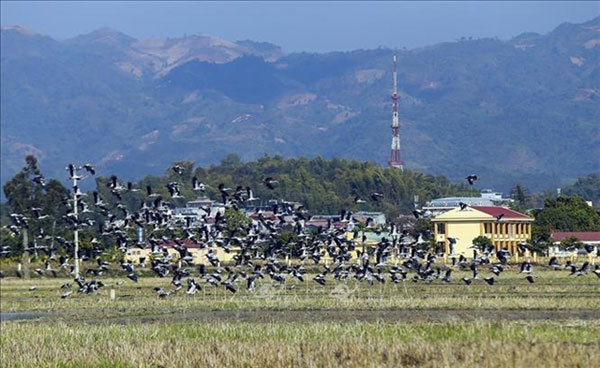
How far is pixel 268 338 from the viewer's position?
32188 mm

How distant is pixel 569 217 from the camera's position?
→ 104 meters

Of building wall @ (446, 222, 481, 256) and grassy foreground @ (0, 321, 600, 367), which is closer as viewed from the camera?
grassy foreground @ (0, 321, 600, 367)

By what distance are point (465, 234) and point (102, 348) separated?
239ft

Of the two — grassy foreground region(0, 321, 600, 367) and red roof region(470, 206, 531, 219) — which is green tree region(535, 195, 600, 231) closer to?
red roof region(470, 206, 531, 219)

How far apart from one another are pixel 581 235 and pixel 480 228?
23.7 feet

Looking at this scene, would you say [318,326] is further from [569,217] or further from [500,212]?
[569,217]

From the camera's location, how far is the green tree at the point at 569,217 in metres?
103

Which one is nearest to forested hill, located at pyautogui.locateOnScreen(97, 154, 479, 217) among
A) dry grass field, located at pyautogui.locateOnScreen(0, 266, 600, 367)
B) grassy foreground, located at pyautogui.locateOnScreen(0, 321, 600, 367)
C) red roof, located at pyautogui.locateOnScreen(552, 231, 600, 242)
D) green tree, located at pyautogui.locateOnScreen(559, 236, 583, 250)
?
red roof, located at pyautogui.locateOnScreen(552, 231, 600, 242)

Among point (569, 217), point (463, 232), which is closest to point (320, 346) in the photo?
point (463, 232)

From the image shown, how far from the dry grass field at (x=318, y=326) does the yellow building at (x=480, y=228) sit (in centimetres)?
3224

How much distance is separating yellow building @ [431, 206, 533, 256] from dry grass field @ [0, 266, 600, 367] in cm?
3224

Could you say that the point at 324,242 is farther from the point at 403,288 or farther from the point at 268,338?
the point at 268,338

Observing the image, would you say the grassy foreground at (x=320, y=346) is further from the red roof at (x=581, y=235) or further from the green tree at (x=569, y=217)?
the green tree at (x=569, y=217)

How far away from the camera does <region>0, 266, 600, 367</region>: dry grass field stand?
26703mm
